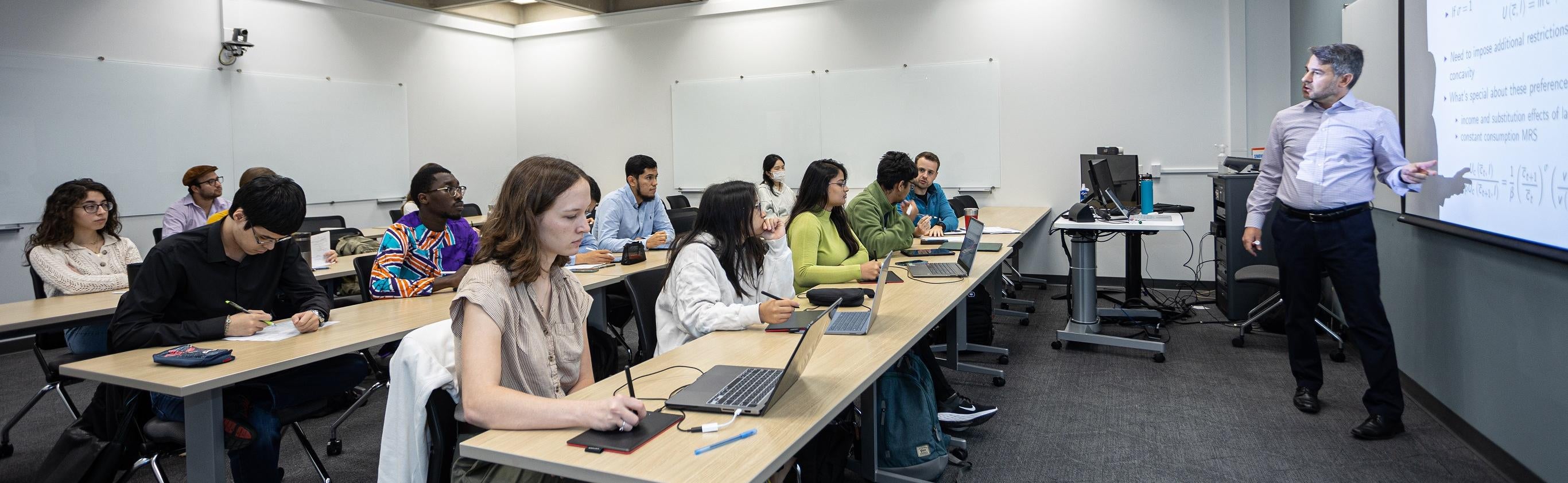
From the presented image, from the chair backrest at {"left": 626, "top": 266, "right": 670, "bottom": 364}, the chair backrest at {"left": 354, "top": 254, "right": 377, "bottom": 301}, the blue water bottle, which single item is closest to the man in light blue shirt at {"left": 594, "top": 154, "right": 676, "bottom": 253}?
the chair backrest at {"left": 354, "top": 254, "right": 377, "bottom": 301}

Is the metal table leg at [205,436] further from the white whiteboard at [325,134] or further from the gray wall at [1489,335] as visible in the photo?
the white whiteboard at [325,134]

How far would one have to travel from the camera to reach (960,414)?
343 centimetres

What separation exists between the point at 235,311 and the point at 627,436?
1.92 metres

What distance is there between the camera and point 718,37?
340 inches

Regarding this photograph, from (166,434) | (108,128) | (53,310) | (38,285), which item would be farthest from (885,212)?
→ (108,128)

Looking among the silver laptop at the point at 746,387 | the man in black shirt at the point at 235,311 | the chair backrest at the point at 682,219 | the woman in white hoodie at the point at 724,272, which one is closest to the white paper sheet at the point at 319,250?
the man in black shirt at the point at 235,311

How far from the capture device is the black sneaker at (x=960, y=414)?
3379mm

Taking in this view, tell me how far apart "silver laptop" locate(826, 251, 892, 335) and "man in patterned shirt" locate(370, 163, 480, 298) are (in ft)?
5.53

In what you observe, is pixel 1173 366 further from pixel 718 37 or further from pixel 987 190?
pixel 718 37

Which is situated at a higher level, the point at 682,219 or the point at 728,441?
the point at 682,219

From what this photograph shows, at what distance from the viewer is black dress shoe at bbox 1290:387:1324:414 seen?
359cm

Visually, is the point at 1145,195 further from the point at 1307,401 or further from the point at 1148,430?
the point at 1148,430

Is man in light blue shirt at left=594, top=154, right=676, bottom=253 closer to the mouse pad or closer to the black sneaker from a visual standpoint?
the black sneaker

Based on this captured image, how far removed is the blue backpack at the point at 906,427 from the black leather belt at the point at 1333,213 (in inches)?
71.3
